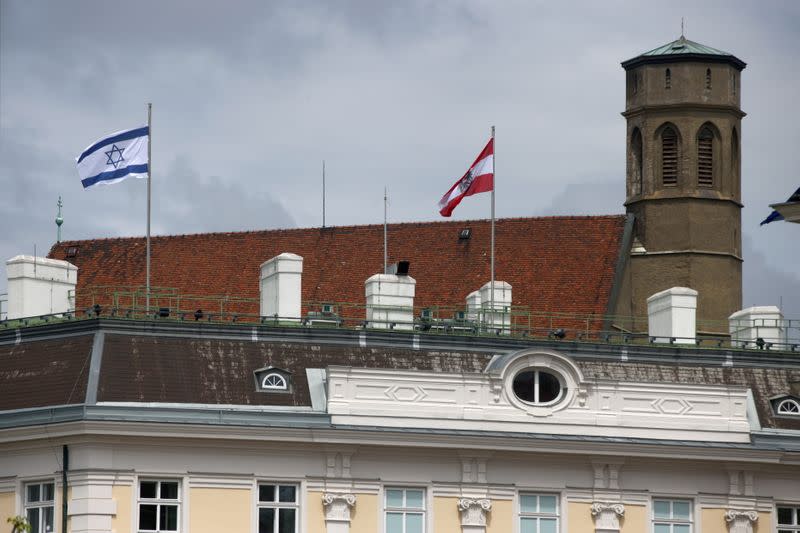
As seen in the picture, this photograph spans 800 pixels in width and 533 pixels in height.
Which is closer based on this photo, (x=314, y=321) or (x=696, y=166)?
(x=314, y=321)

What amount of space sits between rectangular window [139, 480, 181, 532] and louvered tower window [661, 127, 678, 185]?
1639 inches

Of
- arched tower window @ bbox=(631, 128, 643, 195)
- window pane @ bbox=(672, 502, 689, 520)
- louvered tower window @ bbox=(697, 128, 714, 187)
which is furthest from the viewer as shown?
arched tower window @ bbox=(631, 128, 643, 195)

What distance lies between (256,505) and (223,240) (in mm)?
34501

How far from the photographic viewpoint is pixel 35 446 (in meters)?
76.1

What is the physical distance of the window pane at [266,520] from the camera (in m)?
76.7

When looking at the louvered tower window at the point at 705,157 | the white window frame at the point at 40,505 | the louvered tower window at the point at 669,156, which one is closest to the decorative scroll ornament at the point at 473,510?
the white window frame at the point at 40,505

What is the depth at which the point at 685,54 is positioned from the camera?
113000 mm

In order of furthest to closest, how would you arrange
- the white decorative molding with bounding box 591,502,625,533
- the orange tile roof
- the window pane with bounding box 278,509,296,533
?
the orange tile roof < the white decorative molding with bounding box 591,502,625,533 < the window pane with bounding box 278,509,296,533

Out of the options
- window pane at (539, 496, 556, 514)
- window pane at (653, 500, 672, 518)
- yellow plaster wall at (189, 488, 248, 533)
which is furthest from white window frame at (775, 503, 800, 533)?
yellow plaster wall at (189, 488, 248, 533)

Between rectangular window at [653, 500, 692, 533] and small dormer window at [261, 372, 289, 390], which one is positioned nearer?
small dormer window at [261, 372, 289, 390]

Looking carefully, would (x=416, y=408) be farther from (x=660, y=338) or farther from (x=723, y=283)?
(x=723, y=283)

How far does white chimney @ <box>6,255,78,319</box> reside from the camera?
8306 centimetres

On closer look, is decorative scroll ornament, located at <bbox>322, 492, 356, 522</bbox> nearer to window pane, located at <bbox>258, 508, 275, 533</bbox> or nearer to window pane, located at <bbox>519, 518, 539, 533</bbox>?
window pane, located at <bbox>258, 508, 275, 533</bbox>

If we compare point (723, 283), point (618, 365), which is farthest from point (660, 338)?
point (723, 283)
